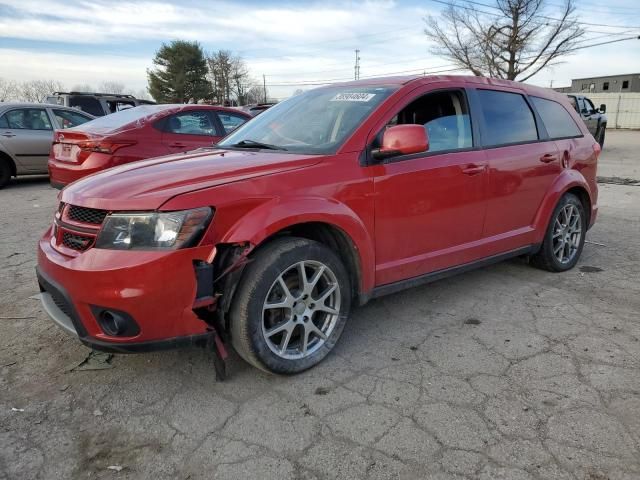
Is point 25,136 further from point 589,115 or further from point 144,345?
point 589,115

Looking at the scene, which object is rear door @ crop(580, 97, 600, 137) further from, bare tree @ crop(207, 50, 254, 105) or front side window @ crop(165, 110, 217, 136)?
bare tree @ crop(207, 50, 254, 105)

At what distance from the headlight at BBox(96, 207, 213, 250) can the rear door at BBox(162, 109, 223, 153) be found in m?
4.54

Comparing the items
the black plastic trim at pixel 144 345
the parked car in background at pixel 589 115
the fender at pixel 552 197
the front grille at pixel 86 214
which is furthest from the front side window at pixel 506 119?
the parked car in background at pixel 589 115

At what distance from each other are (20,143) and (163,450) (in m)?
8.87

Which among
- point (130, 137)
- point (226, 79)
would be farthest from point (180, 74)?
point (130, 137)

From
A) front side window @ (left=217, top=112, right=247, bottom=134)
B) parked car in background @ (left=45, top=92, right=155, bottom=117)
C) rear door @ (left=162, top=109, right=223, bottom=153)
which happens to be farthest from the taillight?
parked car in background @ (left=45, top=92, right=155, bottom=117)

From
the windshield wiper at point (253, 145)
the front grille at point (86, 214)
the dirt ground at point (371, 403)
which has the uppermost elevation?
the windshield wiper at point (253, 145)

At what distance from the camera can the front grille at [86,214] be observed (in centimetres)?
243

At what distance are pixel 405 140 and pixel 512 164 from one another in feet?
4.58

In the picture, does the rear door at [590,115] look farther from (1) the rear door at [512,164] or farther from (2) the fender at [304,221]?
(2) the fender at [304,221]

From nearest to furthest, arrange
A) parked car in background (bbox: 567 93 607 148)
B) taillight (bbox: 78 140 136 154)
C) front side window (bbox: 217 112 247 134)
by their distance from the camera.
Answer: taillight (bbox: 78 140 136 154), front side window (bbox: 217 112 247 134), parked car in background (bbox: 567 93 607 148)

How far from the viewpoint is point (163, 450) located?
220 centimetres

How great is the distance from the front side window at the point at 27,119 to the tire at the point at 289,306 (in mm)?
8680

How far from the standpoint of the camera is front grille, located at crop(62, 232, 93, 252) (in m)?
2.46
